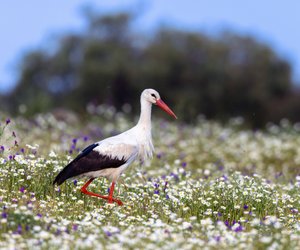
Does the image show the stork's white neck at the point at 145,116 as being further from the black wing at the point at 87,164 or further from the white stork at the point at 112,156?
the black wing at the point at 87,164

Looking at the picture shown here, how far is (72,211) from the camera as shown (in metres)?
8.12

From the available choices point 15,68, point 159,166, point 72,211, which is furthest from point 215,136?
point 15,68

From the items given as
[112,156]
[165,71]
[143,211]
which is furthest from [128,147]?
[165,71]

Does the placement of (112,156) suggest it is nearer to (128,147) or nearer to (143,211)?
(128,147)

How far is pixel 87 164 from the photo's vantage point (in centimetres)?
909

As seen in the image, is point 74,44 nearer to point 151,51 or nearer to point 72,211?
point 151,51

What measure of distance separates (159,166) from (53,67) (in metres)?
28.4

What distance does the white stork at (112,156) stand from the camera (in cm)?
901

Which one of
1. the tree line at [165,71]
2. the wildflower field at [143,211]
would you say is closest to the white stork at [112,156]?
the wildflower field at [143,211]

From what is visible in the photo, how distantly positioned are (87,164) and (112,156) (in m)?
0.38

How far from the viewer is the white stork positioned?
9.01m

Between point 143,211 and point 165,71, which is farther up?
point 165,71

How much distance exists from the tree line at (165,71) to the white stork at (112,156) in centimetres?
2730

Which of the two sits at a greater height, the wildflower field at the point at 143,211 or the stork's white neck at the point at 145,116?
the stork's white neck at the point at 145,116
